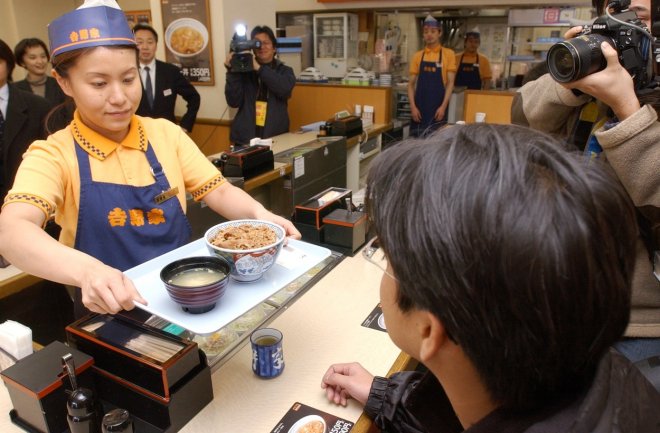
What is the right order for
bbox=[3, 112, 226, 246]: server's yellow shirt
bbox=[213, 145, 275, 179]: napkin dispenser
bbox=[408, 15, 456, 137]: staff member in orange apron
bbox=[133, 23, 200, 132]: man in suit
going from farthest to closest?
bbox=[408, 15, 456, 137]: staff member in orange apron < bbox=[133, 23, 200, 132]: man in suit < bbox=[213, 145, 275, 179]: napkin dispenser < bbox=[3, 112, 226, 246]: server's yellow shirt

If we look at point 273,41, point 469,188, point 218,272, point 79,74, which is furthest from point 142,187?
point 273,41

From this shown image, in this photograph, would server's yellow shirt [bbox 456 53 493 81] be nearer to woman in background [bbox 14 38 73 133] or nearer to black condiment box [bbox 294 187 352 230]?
woman in background [bbox 14 38 73 133]

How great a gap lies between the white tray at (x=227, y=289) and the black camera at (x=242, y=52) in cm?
285

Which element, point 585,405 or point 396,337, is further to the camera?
point 396,337

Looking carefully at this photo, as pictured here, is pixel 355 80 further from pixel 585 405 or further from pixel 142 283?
pixel 585 405

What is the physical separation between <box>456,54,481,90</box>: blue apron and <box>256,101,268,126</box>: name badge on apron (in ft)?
9.56

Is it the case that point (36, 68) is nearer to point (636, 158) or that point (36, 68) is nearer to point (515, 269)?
point (636, 158)

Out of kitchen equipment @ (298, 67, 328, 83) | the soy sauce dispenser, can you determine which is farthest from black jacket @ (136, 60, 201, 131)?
the soy sauce dispenser

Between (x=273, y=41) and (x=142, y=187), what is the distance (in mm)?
2939

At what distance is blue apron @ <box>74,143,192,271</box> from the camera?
51.1 inches

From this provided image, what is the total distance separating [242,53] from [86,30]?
9.00 feet

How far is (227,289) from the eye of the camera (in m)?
1.09

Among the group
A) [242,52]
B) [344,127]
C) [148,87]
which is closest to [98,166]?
[242,52]

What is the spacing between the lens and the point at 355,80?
5.22 m
